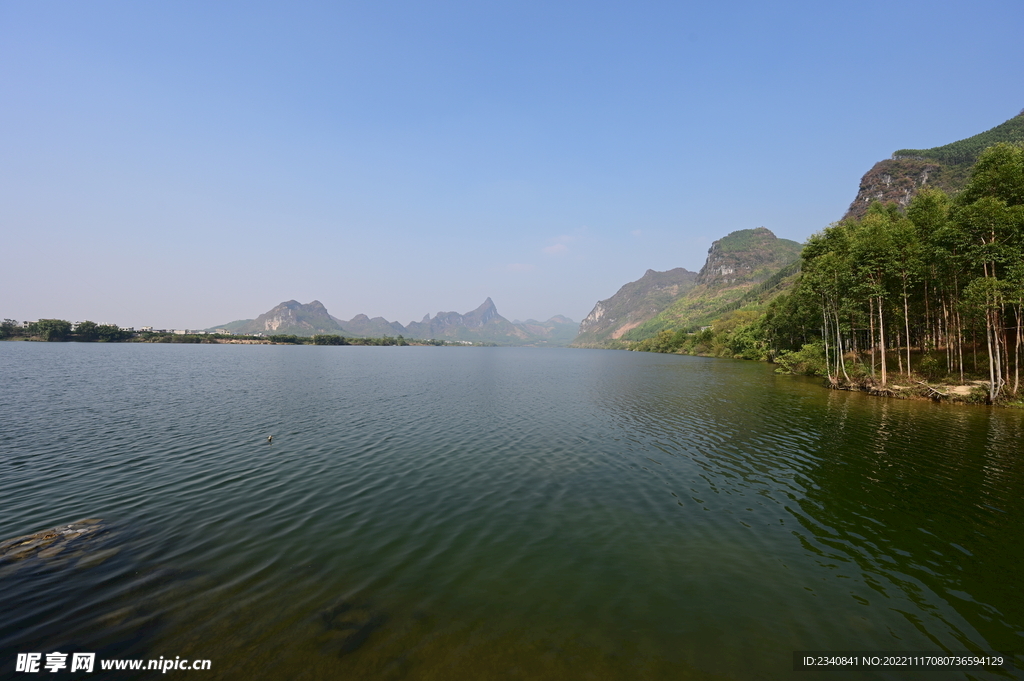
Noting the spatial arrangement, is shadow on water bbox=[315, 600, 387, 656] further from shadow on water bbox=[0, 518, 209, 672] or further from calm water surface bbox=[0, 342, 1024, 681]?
shadow on water bbox=[0, 518, 209, 672]

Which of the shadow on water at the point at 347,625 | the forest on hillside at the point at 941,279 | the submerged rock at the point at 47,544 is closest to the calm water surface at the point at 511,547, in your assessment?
the shadow on water at the point at 347,625

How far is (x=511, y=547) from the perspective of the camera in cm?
1270

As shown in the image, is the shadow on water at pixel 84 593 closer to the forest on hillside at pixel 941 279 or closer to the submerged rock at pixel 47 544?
the submerged rock at pixel 47 544

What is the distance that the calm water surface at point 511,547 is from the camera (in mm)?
8414

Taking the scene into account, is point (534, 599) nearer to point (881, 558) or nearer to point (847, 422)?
point (881, 558)

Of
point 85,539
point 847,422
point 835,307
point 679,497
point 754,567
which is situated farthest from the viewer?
point 835,307

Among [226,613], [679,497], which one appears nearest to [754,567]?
[679,497]

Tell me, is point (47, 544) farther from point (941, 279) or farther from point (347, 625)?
point (941, 279)

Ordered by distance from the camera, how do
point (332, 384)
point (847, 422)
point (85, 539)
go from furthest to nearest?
point (332, 384) < point (847, 422) < point (85, 539)

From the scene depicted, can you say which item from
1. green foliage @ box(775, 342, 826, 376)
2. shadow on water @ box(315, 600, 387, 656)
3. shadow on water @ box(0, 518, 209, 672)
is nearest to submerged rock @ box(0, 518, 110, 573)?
shadow on water @ box(0, 518, 209, 672)

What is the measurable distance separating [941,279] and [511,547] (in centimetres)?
5680

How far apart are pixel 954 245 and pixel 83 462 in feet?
234

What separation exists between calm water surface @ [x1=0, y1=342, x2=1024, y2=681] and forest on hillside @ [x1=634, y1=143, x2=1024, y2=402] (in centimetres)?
1662

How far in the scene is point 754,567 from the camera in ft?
38.1
